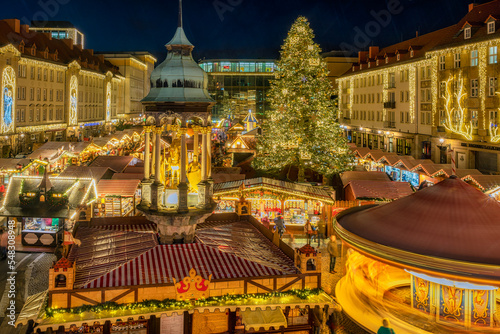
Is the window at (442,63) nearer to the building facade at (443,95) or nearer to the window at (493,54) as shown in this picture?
the building facade at (443,95)

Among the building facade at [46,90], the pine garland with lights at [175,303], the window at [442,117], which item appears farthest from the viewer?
the building facade at [46,90]

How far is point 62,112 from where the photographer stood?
175ft

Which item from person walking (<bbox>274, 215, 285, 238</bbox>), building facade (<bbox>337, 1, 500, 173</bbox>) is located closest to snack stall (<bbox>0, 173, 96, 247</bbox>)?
person walking (<bbox>274, 215, 285, 238</bbox>)

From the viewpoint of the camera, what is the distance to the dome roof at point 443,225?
256 inches

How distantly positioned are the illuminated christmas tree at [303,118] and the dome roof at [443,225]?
17.2 m

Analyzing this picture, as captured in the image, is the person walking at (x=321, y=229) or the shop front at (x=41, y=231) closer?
the shop front at (x=41, y=231)

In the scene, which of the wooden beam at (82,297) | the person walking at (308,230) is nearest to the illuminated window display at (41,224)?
the person walking at (308,230)

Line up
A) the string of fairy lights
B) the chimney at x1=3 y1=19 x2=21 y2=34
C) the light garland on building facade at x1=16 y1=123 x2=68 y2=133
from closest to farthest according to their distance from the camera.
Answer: the string of fairy lights → the light garland on building facade at x1=16 y1=123 x2=68 y2=133 → the chimney at x1=3 y1=19 x2=21 y2=34

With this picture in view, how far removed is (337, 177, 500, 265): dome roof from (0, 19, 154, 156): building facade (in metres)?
37.4

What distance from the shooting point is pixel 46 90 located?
48.4 meters

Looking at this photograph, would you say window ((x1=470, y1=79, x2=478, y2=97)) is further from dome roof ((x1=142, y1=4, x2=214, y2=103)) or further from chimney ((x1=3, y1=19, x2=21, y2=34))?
chimney ((x1=3, y1=19, x2=21, y2=34))

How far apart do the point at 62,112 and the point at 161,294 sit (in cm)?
5060

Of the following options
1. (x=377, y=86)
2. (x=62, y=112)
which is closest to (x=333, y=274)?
(x=377, y=86)

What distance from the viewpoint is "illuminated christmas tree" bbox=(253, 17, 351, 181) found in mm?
25266
